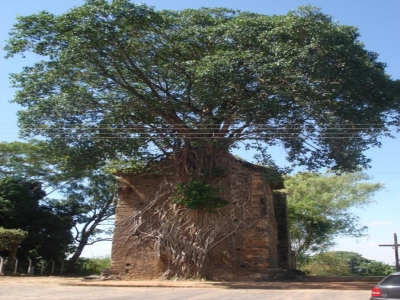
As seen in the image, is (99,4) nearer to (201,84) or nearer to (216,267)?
(201,84)

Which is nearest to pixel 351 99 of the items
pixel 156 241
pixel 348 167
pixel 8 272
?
pixel 348 167

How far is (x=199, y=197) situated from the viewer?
17312 millimetres

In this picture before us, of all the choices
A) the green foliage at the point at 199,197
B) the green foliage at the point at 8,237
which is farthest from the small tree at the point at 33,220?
the green foliage at the point at 199,197

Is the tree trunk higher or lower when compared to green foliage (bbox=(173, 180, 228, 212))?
lower

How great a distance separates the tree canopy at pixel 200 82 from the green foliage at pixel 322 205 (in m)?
15.4

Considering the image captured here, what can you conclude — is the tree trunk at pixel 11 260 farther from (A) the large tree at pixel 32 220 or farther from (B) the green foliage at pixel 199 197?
(B) the green foliage at pixel 199 197

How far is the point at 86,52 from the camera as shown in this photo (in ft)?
52.7

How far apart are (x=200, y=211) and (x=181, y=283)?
3.34 m

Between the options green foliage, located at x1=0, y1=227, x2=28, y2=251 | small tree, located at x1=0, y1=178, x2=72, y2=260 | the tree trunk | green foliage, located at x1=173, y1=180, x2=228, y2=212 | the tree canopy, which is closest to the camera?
the tree canopy

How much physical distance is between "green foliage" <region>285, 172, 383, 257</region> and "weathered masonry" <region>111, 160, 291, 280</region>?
44.2 feet

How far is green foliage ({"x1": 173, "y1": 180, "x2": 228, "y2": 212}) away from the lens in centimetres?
1733

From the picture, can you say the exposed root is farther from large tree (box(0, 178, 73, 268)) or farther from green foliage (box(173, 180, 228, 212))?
large tree (box(0, 178, 73, 268))

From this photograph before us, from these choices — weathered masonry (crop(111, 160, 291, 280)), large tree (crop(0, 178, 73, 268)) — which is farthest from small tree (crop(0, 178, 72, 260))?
weathered masonry (crop(111, 160, 291, 280))

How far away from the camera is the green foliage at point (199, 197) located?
17328 millimetres
